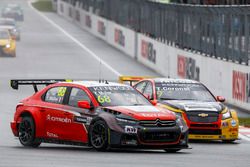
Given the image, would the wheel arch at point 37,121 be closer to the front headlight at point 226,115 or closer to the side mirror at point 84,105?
the side mirror at point 84,105

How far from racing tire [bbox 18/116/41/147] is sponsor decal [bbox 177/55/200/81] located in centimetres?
1954

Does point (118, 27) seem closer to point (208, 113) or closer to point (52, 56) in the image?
point (52, 56)

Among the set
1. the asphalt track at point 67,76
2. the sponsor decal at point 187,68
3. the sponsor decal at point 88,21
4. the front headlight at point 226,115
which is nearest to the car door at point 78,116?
the asphalt track at point 67,76

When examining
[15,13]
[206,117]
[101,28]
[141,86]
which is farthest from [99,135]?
[15,13]

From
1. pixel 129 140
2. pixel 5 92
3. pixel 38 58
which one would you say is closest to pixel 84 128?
pixel 129 140

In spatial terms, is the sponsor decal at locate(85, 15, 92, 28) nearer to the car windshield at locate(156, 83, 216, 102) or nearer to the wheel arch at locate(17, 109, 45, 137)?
the car windshield at locate(156, 83, 216, 102)

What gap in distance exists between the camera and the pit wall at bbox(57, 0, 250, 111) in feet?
106

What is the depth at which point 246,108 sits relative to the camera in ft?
102

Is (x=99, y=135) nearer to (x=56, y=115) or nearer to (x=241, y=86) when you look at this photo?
(x=56, y=115)

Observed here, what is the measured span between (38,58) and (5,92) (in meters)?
18.2

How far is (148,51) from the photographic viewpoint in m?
50.9

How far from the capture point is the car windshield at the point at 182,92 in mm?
22266

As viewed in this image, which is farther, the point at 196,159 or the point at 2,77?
the point at 2,77

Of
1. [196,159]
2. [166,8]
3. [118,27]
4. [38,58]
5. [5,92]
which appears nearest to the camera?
[196,159]
